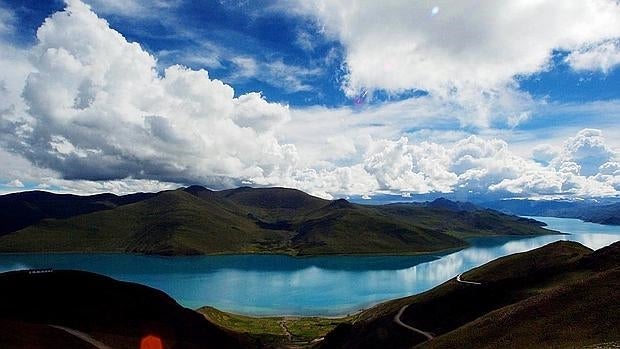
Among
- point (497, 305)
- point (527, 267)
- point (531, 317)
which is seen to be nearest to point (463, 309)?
point (497, 305)

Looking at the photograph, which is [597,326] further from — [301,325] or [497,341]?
[301,325]

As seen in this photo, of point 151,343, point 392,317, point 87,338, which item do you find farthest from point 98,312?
point 392,317

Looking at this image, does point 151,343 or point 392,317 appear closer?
point 151,343

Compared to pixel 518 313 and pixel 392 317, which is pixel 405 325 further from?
pixel 518 313

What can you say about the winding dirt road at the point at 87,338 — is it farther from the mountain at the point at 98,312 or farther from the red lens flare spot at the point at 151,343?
the red lens flare spot at the point at 151,343

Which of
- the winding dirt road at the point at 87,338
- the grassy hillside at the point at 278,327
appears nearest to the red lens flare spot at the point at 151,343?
the winding dirt road at the point at 87,338
